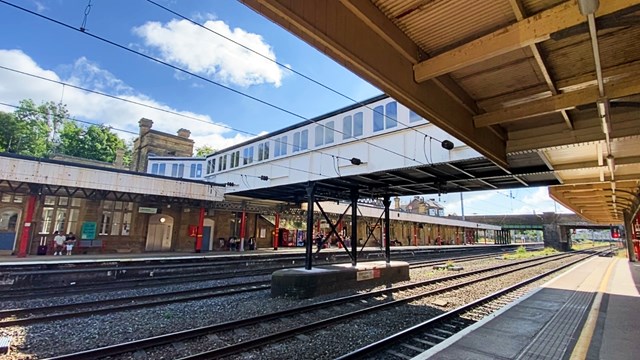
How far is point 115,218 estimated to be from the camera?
70.9ft

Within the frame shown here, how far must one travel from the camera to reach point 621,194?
16.1m

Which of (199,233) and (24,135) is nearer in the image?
(199,233)

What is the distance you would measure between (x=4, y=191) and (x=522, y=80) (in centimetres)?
2433

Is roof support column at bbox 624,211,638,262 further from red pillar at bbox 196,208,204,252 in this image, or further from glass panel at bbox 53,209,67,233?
glass panel at bbox 53,209,67,233

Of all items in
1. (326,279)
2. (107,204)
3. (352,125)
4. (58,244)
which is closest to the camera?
(326,279)

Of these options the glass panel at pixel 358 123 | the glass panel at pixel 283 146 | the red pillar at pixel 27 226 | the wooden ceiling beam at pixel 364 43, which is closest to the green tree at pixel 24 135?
the red pillar at pixel 27 226

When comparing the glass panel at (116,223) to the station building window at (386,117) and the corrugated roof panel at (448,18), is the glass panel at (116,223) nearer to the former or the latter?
the station building window at (386,117)

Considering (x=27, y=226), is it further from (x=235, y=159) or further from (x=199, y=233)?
(x=235, y=159)

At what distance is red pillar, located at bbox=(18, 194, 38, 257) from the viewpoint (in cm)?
1662

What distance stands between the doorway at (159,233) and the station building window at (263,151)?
911cm

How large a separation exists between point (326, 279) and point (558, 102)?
29.0 ft

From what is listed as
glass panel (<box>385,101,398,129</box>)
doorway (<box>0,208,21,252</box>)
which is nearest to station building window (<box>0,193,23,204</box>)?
doorway (<box>0,208,21,252</box>)

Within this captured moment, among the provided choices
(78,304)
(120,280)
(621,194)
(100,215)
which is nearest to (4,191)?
(100,215)

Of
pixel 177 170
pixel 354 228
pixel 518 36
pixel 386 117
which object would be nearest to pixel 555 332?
pixel 518 36
